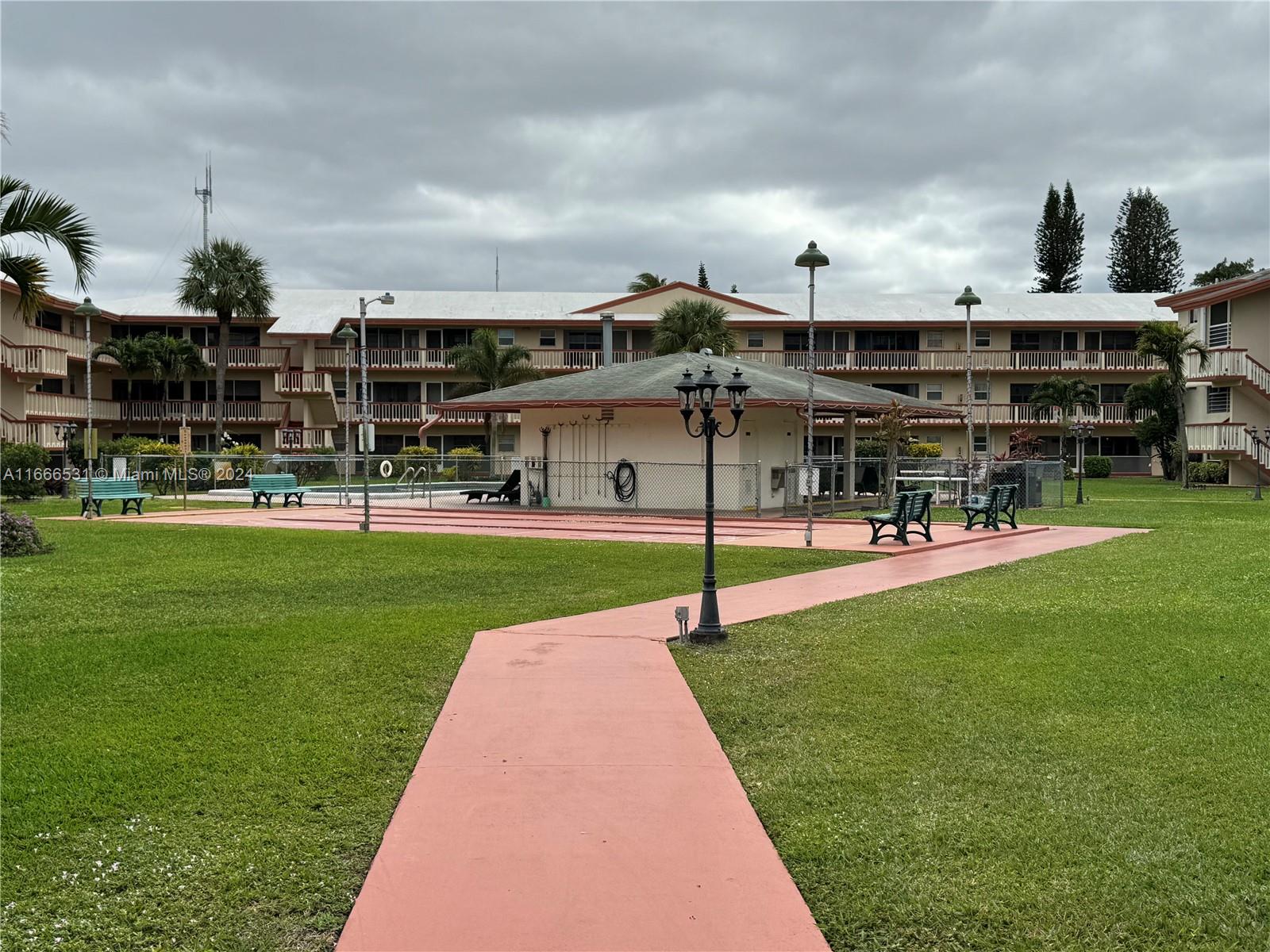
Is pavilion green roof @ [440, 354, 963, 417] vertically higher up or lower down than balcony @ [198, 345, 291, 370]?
lower down

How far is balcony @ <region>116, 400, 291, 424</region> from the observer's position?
183 ft

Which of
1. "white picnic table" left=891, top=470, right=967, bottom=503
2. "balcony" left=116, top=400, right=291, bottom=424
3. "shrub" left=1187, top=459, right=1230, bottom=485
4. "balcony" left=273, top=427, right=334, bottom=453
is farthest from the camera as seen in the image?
"balcony" left=116, top=400, right=291, bottom=424

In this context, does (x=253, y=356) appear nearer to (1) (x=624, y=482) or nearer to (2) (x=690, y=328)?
(2) (x=690, y=328)

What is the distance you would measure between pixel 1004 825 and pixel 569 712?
3067 mm

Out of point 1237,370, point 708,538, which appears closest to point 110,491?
point 708,538

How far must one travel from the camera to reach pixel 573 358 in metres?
54.5

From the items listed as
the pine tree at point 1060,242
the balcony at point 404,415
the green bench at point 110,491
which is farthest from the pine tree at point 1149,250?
the green bench at point 110,491

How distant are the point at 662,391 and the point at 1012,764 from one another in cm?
2265

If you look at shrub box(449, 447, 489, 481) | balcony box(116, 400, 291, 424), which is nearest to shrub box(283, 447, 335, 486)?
shrub box(449, 447, 489, 481)

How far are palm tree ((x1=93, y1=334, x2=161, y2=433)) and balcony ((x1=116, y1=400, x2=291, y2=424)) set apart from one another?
9.81ft

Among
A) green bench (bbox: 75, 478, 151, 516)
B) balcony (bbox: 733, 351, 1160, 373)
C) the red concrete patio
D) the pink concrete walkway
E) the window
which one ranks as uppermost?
the window

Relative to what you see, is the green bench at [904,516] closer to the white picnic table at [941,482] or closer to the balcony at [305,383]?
the white picnic table at [941,482]

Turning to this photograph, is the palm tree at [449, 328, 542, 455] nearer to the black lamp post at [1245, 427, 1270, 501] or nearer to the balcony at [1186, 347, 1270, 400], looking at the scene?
the balcony at [1186, 347, 1270, 400]

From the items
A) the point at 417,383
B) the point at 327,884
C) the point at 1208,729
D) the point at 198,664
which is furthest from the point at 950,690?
the point at 417,383
